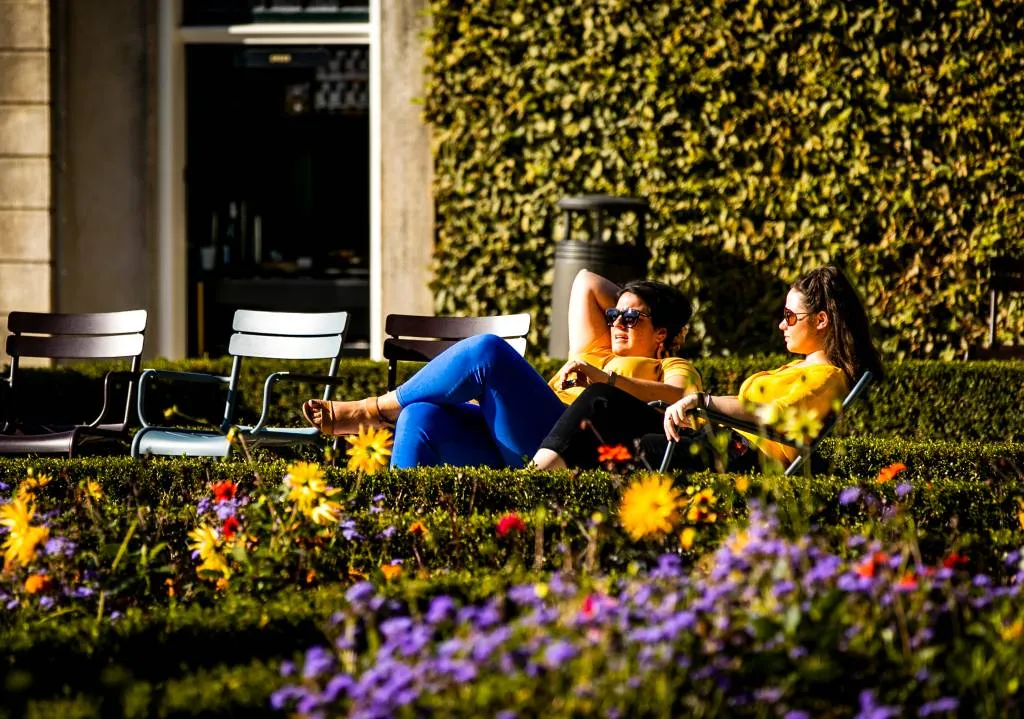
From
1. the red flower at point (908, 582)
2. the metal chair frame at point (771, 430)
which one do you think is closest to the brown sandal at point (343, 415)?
the metal chair frame at point (771, 430)

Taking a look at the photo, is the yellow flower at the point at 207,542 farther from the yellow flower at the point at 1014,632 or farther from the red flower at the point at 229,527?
the yellow flower at the point at 1014,632

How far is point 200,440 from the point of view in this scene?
549 cm

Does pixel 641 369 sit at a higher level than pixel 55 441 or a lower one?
higher

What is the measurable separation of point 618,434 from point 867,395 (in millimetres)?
3469

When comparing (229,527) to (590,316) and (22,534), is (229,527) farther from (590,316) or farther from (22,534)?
(590,316)

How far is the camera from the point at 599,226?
813 cm

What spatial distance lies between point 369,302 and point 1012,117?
4.30m

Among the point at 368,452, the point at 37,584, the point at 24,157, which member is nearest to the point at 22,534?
the point at 37,584

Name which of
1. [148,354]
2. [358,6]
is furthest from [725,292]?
[148,354]

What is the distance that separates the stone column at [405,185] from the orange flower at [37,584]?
20.1 ft

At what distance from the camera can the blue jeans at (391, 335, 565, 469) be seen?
4453 mm

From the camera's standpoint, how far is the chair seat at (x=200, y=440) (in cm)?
544

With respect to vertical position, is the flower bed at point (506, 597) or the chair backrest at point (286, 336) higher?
the chair backrest at point (286, 336)

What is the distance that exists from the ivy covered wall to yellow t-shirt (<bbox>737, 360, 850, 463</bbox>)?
4549 millimetres
